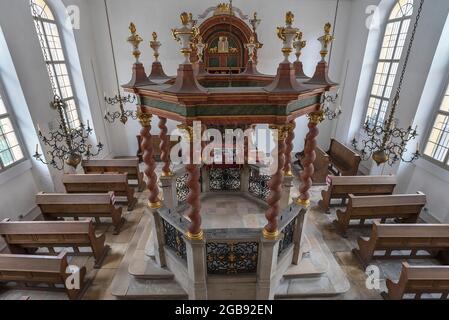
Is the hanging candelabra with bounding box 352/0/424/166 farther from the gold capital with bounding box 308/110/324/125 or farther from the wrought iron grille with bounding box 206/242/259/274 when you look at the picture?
the wrought iron grille with bounding box 206/242/259/274

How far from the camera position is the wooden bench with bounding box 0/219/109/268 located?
4.59 metres

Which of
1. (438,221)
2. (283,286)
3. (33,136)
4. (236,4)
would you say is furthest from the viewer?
(236,4)

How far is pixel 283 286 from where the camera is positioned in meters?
4.47

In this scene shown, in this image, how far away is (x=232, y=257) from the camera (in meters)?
3.90

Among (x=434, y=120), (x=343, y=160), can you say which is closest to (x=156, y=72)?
(x=343, y=160)

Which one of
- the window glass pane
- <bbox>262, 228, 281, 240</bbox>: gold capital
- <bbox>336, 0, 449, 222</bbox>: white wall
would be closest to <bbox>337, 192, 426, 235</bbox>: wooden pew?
<bbox>336, 0, 449, 222</bbox>: white wall

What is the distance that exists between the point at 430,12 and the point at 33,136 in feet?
34.6

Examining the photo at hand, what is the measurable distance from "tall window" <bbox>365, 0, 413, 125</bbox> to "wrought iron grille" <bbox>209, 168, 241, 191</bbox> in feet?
17.8

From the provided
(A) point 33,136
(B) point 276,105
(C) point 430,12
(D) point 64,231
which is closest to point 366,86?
(C) point 430,12

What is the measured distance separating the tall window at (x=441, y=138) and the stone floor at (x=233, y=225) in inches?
104

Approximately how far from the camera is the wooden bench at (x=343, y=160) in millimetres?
7717

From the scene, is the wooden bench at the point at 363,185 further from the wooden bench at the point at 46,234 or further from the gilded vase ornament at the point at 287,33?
the wooden bench at the point at 46,234

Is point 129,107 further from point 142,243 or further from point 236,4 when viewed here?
point 142,243

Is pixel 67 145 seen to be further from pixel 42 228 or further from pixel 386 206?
pixel 386 206
